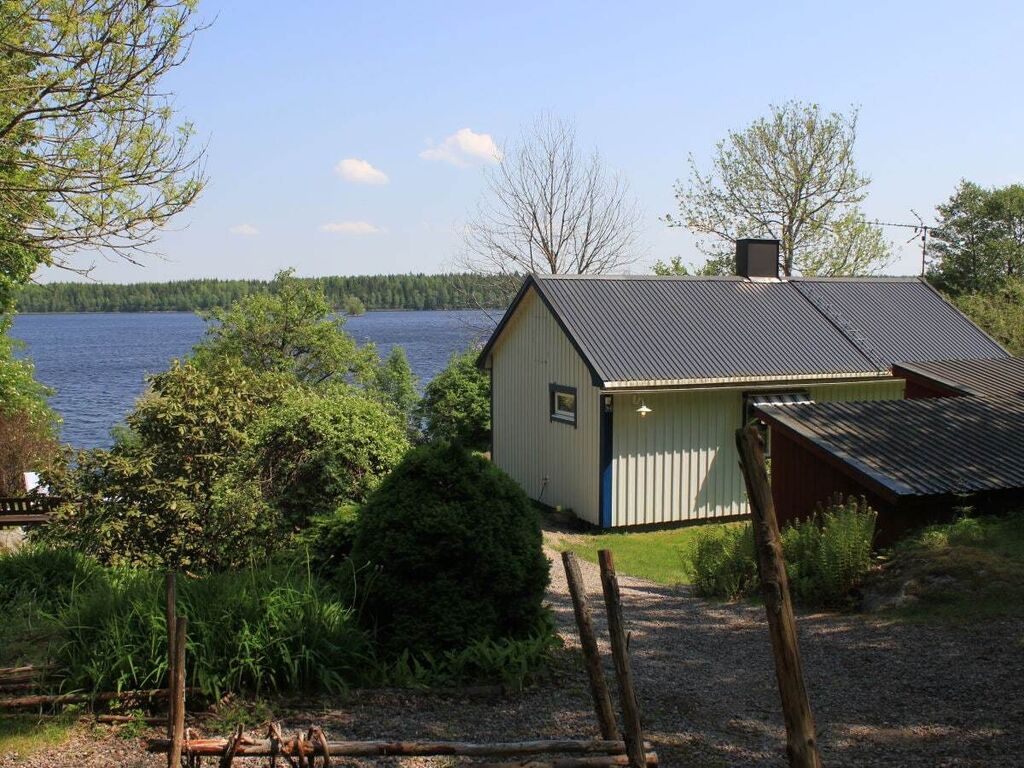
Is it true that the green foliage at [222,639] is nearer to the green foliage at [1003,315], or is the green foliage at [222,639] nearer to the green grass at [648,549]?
the green grass at [648,549]

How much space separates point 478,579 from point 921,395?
39.9 ft

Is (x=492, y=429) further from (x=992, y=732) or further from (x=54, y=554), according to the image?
(x=992, y=732)

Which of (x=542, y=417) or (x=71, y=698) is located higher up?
(x=542, y=417)

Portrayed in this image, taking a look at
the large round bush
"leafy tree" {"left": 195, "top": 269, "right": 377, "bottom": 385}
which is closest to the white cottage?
"leafy tree" {"left": 195, "top": 269, "right": 377, "bottom": 385}

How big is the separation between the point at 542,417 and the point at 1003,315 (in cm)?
1703

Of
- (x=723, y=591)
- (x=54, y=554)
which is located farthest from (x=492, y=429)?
(x=54, y=554)

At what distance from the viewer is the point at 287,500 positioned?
10641 millimetres

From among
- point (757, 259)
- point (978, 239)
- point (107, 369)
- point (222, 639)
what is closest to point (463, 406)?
point (757, 259)

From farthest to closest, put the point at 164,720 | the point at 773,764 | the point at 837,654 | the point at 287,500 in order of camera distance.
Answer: the point at 287,500 → the point at 837,654 → the point at 164,720 → the point at 773,764

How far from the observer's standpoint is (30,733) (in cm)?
577

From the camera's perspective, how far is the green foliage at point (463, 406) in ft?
88.0

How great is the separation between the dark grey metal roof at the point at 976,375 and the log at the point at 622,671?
39.5 feet

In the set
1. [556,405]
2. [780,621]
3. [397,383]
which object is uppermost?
[780,621]

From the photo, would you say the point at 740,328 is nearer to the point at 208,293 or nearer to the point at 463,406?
the point at 463,406
